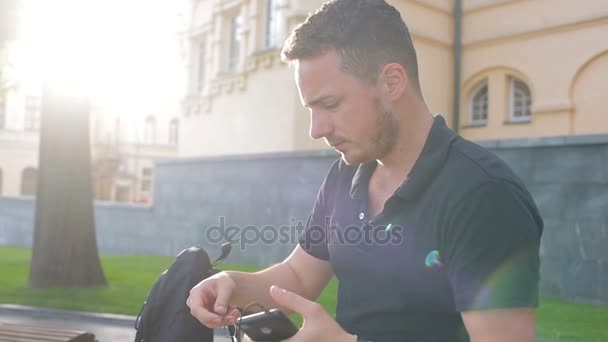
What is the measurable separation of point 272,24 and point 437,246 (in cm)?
1532

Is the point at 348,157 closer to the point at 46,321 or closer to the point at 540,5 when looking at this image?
the point at 46,321

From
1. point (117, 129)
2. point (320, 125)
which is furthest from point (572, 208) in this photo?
point (117, 129)

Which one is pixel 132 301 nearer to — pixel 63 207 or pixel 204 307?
pixel 63 207

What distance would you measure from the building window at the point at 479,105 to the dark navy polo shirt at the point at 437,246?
13.3 metres

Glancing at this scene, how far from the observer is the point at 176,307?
258cm

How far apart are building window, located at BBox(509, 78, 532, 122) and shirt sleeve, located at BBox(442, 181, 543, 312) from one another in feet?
42.7

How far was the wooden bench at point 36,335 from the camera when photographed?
3.67 m

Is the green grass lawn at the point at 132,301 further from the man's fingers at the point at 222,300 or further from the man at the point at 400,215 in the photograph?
the man at the point at 400,215

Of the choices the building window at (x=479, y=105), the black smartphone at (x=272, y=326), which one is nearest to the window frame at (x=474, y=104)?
the building window at (x=479, y=105)

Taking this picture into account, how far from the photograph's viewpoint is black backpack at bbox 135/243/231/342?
2566mm

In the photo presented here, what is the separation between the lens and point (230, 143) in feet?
57.5

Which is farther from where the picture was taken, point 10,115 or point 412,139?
point 10,115

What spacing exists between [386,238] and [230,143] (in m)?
15.7

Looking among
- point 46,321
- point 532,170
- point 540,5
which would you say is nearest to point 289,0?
point 540,5
